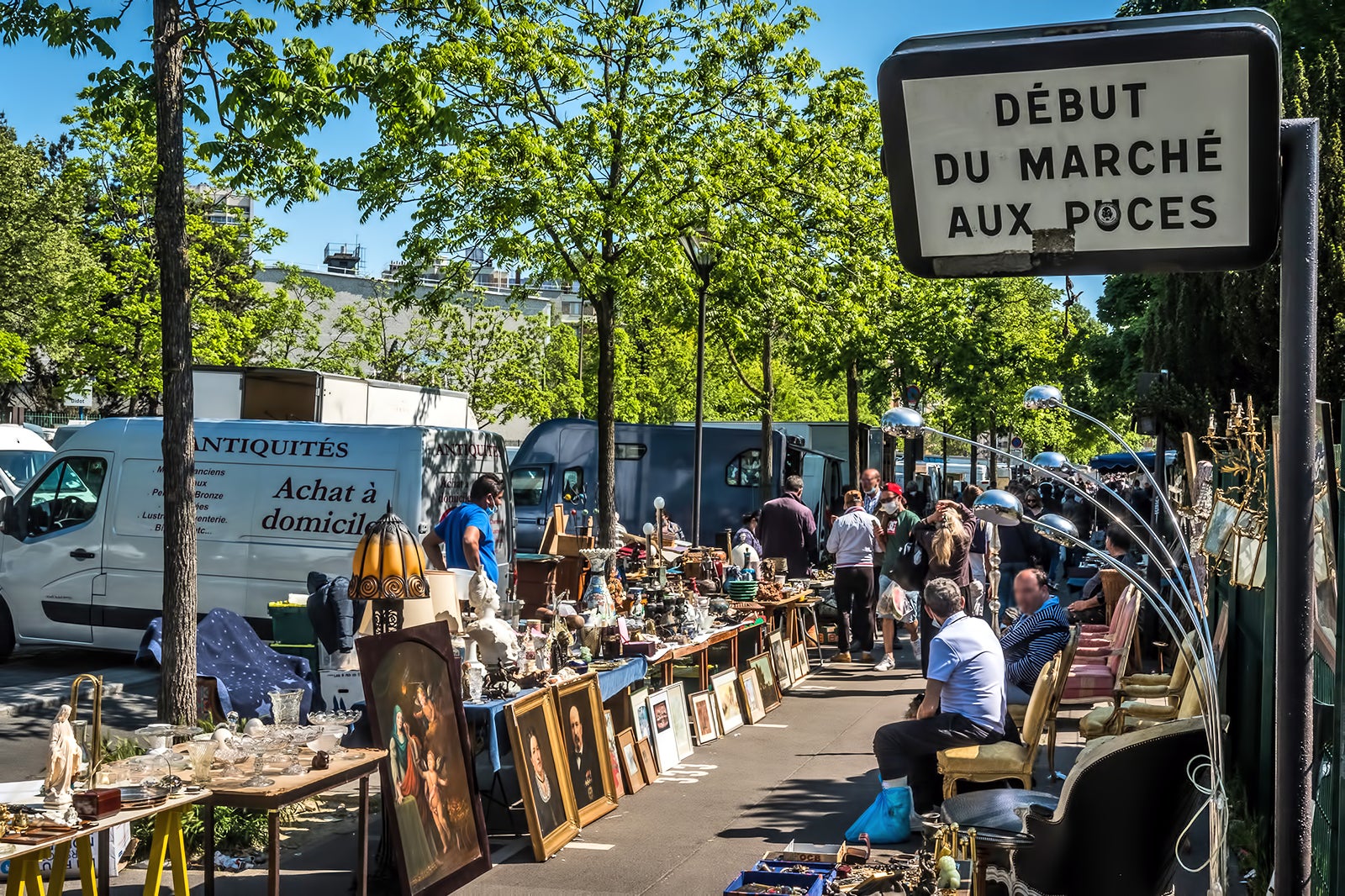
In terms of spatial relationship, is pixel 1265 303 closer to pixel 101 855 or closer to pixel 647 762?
pixel 647 762

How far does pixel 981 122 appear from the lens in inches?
94.7

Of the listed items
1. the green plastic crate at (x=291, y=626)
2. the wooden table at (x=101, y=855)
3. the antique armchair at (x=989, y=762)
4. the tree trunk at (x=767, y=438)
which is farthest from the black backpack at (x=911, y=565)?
the tree trunk at (x=767, y=438)

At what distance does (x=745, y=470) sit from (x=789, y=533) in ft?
32.9

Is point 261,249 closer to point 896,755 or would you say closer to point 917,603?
point 917,603

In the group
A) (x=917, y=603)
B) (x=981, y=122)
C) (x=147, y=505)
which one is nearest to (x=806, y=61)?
(x=917, y=603)

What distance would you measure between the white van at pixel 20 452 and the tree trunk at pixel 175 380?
18.9 metres

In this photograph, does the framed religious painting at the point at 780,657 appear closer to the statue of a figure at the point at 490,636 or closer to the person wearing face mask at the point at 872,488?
the person wearing face mask at the point at 872,488

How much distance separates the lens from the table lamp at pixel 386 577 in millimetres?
6539

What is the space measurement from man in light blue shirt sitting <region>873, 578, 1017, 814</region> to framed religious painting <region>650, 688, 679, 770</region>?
1946mm

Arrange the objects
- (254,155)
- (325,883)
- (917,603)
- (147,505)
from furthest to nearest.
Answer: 1. (917,603)
2. (147,505)
3. (254,155)
4. (325,883)

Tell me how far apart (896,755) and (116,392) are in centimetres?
2378

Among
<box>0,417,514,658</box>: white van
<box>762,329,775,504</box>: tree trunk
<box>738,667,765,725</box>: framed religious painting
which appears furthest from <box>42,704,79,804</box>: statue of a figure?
<box>762,329,775,504</box>: tree trunk

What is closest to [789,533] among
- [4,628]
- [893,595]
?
[893,595]

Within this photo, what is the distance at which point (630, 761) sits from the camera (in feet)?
27.7
